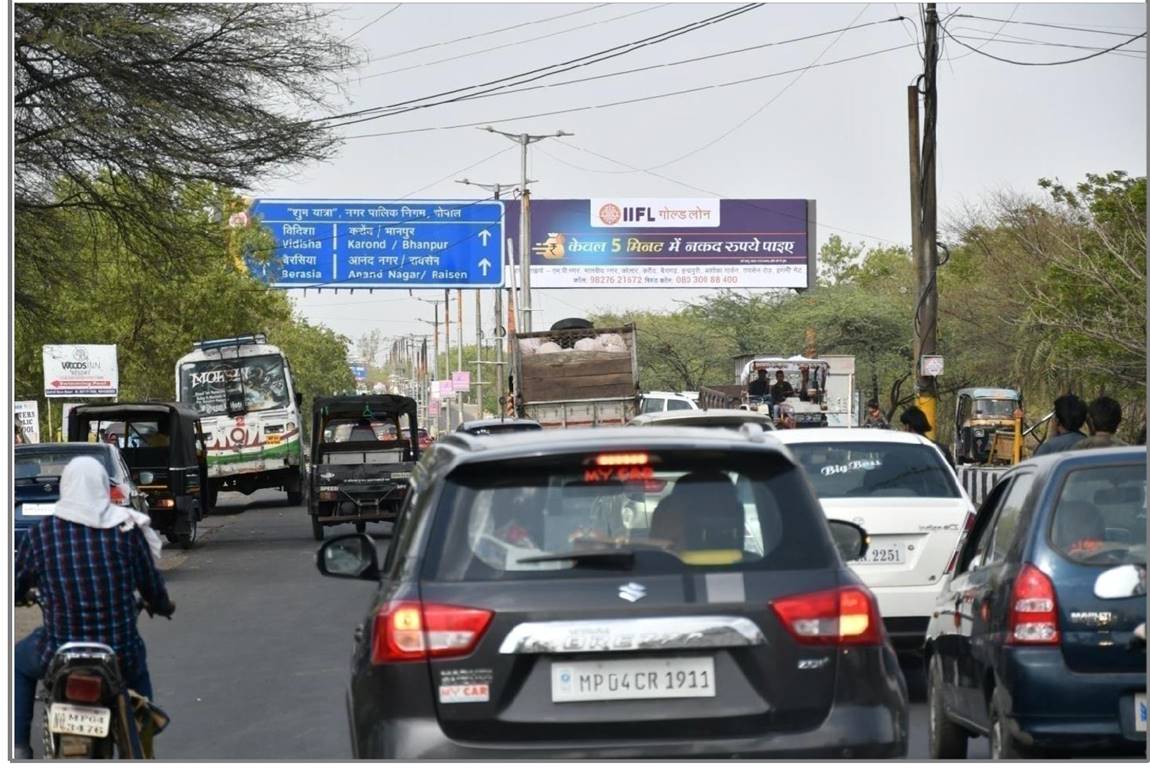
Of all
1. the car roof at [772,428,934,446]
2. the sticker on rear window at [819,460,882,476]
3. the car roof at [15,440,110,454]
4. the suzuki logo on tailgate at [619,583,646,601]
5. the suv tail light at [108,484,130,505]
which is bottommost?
the suv tail light at [108,484,130,505]

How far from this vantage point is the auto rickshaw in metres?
45.2

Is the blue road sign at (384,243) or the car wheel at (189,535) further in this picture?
the blue road sign at (384,243)

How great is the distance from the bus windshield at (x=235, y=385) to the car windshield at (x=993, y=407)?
18.1 metres

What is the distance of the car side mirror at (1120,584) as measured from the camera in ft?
22.1

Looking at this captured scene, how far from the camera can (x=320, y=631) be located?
1536cm

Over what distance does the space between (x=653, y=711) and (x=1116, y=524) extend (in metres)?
2.65

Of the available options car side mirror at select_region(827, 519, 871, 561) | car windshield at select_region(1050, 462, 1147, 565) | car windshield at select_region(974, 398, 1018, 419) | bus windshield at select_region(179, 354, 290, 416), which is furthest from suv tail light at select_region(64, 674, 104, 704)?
car windshield at select_region(974, 398, 1018, 419)

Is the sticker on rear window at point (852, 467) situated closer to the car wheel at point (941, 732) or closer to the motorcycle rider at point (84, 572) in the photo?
the car wheel at point (941, 732)

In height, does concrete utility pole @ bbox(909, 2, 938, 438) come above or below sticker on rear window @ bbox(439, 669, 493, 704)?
above

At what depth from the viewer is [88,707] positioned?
6738 millimetres

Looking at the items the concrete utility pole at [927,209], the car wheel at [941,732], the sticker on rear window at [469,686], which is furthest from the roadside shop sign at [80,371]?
the sticker on rear window at [469,686]

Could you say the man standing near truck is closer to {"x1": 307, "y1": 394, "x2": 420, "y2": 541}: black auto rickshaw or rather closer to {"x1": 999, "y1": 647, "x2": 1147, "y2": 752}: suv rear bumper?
{"x1": 307, "y1": 394, "x2": 420, "y2": 541}: black auto rickshaw

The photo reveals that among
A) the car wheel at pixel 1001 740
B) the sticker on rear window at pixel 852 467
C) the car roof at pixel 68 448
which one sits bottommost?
the car wheel at pixel 1001 740

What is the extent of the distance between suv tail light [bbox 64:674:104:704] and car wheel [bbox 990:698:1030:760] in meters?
3.36
